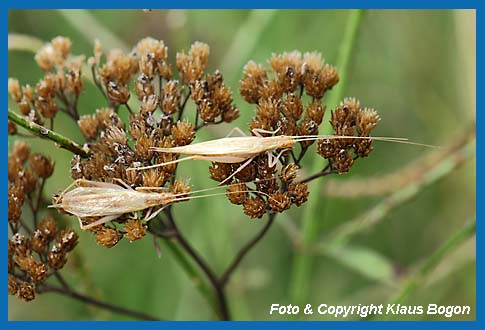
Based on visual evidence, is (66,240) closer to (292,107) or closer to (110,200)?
(110,200)

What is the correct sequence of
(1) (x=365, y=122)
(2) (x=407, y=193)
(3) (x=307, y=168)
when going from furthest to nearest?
(3) (x=307, y=168)
(2) (x=407, y=193)
(1) (x=365, y=122)

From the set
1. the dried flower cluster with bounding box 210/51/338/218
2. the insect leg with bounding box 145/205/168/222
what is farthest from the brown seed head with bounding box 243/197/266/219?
the insect leg with bounding box 145/205/168/222

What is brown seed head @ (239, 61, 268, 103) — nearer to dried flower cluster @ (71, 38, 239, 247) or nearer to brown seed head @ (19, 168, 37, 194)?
dried flower cluster @ (71, 38, 239, 247)

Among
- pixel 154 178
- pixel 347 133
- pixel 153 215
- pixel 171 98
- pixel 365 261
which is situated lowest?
pixel 365 261

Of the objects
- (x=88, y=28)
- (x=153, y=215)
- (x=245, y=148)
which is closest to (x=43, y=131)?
(x=153, y=215)

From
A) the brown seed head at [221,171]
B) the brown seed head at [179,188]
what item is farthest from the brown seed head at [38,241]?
the brown seed head at [221,171]
